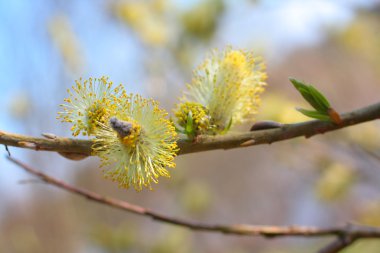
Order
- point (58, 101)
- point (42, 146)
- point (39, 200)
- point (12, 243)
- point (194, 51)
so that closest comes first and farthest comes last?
point (42, 146) < point (194, 51) < point (58, 101) < point (12, 243) < point (39, 200)

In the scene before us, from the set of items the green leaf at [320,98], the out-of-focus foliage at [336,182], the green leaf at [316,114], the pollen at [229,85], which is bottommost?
the out-of-focus foliage at [336,182]

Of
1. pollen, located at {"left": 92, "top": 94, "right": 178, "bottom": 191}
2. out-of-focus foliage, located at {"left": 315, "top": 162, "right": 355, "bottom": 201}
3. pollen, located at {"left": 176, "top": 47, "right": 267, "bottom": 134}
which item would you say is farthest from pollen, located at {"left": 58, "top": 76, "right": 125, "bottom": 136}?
out-of-focus foliage, located at {"left": 315, "top": 162, "right": 355, "bottom": 201}

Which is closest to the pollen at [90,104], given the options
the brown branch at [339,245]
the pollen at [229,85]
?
the pollen at [229,85]

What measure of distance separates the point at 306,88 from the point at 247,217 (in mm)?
3371

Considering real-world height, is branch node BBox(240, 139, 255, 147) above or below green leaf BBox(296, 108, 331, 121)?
below

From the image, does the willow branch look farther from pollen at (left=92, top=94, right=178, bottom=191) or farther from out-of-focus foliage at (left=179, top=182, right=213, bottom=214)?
out-of-focus foliage at (left=179, top=182, right=213, bottom=214)

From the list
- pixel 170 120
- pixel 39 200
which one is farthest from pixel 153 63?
pixel 170 120

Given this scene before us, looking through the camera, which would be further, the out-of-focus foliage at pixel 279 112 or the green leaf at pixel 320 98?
the out-of-focus foliage at pixel 279 112

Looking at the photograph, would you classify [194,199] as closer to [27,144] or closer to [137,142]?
[137,142]

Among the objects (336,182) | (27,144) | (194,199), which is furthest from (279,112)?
(27,144)

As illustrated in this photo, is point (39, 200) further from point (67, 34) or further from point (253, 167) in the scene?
point (253, 167)

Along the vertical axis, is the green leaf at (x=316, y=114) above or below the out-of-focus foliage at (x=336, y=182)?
above

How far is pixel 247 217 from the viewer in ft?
12.4

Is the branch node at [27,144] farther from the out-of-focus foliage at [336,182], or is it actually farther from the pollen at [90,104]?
the out-of-focus foliage at [336,182]
